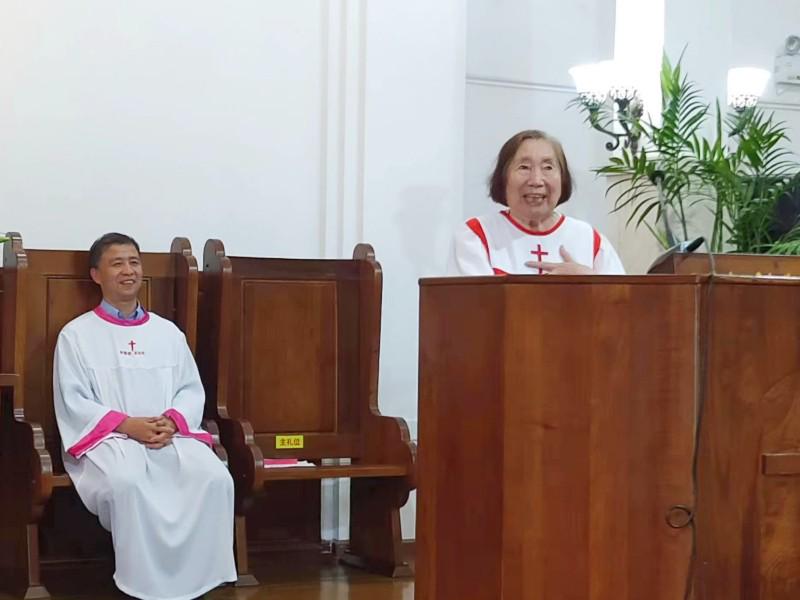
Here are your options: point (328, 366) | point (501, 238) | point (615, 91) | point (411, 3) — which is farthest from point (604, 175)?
point (501, 238)

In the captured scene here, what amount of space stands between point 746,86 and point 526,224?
2.78 metres

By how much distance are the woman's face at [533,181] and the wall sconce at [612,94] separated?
6.83 feet

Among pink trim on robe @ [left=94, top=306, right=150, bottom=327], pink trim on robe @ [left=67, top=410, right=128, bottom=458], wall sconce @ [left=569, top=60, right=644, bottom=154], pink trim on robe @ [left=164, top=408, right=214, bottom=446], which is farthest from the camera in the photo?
wall sconce @ [left=569, top=60, right=644, bottom=154]

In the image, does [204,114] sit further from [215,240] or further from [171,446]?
[171,446]

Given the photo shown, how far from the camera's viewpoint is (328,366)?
5148 mm

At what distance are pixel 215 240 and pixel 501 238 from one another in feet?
4.56

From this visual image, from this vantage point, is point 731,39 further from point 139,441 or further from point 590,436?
point 590,436

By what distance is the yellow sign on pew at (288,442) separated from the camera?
506 centimetres

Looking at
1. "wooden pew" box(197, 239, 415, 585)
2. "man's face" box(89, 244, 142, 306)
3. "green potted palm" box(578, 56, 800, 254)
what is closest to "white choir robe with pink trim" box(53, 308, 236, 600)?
"man's face" box(89, 244, 142, 306)

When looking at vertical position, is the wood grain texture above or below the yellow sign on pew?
above

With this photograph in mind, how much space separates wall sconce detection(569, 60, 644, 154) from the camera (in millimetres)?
6055

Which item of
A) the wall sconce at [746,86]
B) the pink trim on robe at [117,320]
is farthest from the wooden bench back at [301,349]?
the wall sconce at [746,86]

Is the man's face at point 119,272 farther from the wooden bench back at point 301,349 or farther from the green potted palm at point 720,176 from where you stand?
the green potted palm at point 720,176

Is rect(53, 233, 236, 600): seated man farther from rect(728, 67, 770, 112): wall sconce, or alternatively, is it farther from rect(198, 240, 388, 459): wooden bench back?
rect(728, 67, 770, 112): wall sconce
